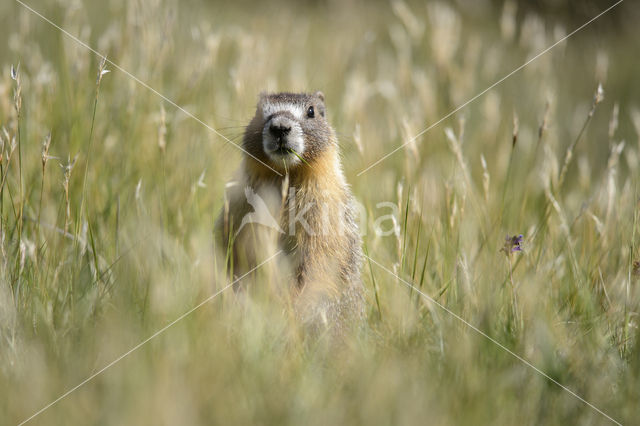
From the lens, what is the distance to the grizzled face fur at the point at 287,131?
3.26 m

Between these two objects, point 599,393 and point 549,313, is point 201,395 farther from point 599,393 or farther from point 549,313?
point 549,313

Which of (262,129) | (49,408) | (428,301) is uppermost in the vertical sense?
(262,129)

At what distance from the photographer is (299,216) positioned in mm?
3271

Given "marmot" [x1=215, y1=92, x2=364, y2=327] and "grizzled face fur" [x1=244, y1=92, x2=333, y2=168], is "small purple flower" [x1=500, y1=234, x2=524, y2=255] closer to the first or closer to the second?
"marmot" [x1=215, y1=92, x2=364, y2=327]

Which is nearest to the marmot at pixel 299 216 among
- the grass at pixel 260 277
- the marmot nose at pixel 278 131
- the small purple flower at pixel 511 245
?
the marmot nose at pixel 278 131

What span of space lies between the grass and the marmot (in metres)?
0.16

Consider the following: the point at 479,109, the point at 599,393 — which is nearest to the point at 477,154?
the point at 479,109

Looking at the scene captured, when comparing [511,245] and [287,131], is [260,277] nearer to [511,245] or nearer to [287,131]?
[287,131]

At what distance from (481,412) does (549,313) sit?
913mm

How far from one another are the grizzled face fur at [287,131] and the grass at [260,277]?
0.91 ft

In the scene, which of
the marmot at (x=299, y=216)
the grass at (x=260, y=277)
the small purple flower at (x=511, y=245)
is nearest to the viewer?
the grass at (x=260, y=277)

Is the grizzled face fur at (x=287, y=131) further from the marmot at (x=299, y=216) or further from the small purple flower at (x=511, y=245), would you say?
the small purple flower at (x=511, y=245)

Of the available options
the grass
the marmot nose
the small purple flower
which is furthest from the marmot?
the small purple flower

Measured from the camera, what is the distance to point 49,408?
6.29 feet
